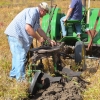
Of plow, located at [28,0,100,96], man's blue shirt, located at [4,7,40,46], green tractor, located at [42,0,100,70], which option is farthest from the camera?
green tractor, located at [42,0,100,70]

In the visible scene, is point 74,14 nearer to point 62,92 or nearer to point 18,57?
point 18,57

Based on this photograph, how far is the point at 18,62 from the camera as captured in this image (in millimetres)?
5578

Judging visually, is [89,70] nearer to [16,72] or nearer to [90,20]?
[90,20]

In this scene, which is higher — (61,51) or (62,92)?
(61,51)

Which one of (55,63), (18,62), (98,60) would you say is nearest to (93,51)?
(98,60)

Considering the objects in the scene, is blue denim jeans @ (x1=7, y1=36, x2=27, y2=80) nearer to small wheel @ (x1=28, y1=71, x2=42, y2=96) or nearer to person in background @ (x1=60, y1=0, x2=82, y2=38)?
small wheel @ (x1=28, y1=71, x2=42, y2=96)

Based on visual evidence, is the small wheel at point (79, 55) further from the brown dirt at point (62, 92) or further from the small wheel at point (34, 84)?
the small wheel at point (34, 84)

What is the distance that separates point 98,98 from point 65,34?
271 centimetres

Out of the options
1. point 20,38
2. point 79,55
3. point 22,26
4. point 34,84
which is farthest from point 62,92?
point 79,55

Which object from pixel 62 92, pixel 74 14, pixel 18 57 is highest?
pixel 74 14

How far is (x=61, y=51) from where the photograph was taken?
6090 millimetres

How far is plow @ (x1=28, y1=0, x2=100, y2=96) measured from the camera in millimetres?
5125

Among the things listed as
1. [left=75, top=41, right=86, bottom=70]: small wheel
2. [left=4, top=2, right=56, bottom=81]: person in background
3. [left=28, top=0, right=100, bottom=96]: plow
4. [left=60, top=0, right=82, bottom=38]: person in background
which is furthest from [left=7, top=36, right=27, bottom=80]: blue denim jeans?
[left=60, top=0, right=82, bottom=38]: person in background

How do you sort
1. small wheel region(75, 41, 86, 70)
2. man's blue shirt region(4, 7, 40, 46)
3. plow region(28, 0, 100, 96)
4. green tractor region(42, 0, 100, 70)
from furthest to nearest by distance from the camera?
1. green tractor region(42, 0, 100, 70)
2. small wheel region(75, 41, 86, 70)
3. man's blue shirt region(4, 7, 40, 46)
4. plow region(28, 0, 100, 96)
